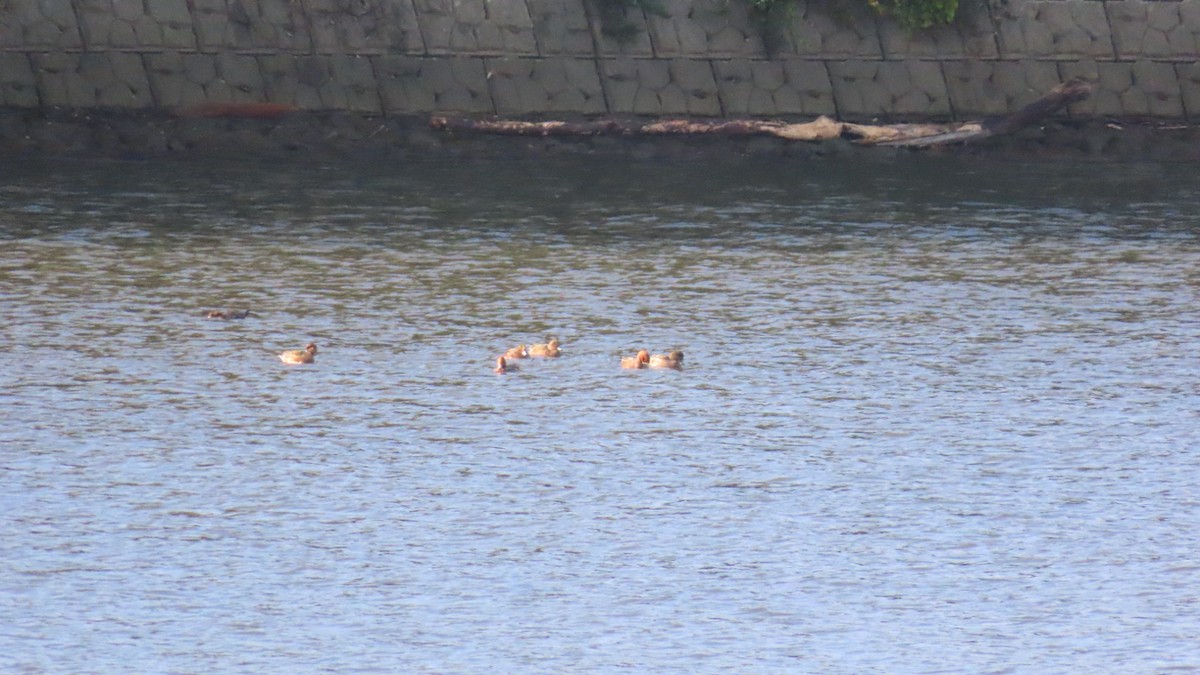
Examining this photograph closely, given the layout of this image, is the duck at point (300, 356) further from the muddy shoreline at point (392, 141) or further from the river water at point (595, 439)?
the muddy shoreline at point (392, 141)

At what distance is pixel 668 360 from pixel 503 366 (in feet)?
3.95

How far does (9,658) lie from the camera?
9.03 m

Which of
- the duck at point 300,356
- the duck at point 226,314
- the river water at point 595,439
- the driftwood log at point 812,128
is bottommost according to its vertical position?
the river water at point 595,439

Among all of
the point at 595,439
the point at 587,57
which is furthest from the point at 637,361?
the point at 587,57

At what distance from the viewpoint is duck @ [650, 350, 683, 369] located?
14.8 metres

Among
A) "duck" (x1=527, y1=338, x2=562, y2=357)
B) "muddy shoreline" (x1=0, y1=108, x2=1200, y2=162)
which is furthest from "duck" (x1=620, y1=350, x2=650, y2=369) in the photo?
"muddy shoreline" (x1=0, y1=108, x2=1200, y2=162)

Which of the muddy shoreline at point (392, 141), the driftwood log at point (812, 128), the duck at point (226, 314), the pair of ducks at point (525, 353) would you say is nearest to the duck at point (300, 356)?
the pair of ducks at point (525, 353)

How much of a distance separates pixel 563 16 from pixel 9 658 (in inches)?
766

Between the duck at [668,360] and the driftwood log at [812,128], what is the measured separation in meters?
12.1

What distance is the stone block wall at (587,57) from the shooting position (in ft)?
87.2

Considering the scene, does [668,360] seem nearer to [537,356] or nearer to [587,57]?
[537,356]

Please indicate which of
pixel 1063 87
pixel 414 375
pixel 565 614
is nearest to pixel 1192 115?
pixel 1063 87

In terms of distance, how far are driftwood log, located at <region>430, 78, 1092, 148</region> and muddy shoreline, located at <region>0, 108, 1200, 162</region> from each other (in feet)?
0.60

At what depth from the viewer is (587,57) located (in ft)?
90.0
